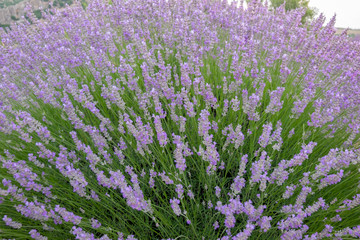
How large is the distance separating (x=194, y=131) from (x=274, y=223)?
985 mm

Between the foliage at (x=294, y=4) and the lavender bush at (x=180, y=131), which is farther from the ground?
the foliage at (x=294, y=4)

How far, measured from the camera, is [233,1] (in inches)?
142

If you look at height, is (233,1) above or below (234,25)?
above

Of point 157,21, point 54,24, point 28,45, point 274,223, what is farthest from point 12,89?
point 274,223

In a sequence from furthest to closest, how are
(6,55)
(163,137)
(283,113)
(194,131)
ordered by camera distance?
(6,55) < (283,113) < (194,131) < (163,137)

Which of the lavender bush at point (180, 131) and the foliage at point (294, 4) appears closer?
the lavender bush at point (180, 131)

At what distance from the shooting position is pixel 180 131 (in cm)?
172

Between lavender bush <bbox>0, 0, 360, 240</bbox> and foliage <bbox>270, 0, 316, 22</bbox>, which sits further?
foliage <bbox>270, 0, 316, 22</bbox>

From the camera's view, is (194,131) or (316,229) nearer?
(316,229)

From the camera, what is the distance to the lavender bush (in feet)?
4.77

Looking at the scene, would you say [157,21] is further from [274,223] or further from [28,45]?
[274,223]

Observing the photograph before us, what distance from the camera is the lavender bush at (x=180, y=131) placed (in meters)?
1.45

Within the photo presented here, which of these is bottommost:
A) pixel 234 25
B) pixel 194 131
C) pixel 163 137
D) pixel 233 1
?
pixel 194 131

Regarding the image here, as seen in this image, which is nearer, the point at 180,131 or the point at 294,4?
the point at 180,131
